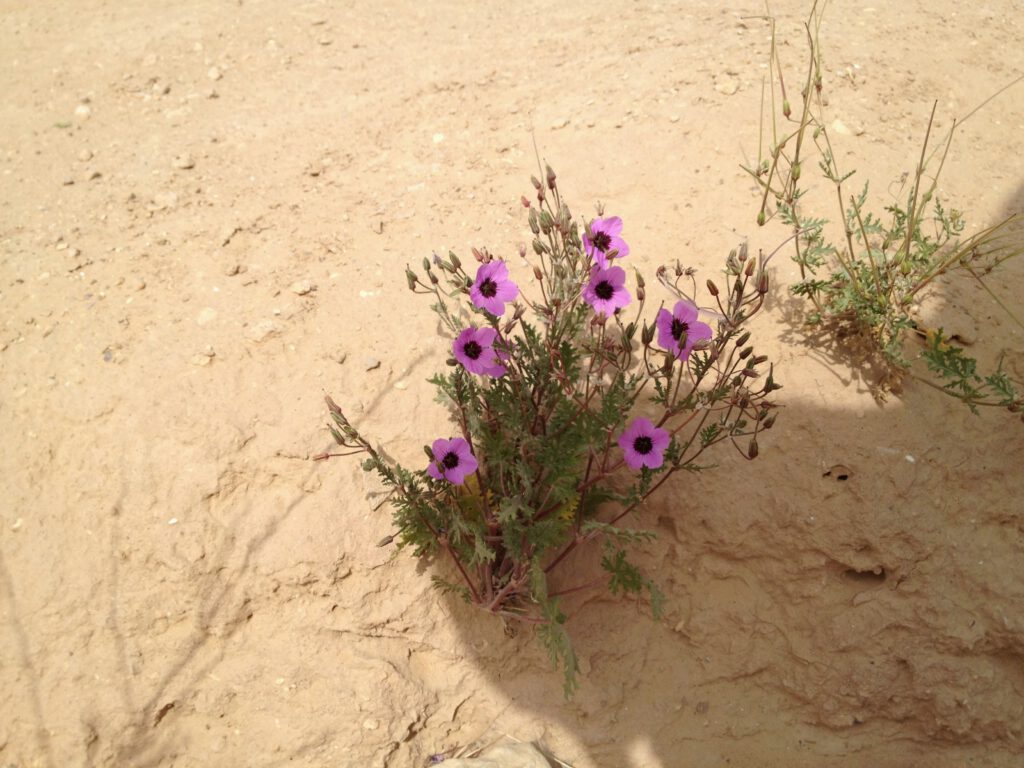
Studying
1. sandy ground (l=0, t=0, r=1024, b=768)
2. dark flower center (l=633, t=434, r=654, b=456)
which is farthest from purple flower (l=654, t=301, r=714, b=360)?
sandy ground (l=0, t=0, r=1024, b=768)

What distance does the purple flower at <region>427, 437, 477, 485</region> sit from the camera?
81.9 inches

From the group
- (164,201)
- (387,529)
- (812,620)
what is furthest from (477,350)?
(164,201)

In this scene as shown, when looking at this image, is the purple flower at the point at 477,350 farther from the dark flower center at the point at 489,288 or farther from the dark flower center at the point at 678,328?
the dark flower center at the point at 678,328

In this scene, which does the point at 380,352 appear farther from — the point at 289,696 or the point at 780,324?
the point at 780,324

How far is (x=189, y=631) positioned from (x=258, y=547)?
0.35 meters

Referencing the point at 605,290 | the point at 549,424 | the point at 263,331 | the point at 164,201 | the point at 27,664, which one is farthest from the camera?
the point at 164,201

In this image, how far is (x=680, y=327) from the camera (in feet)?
6.77

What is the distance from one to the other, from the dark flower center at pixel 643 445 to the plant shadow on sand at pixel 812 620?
0.57m

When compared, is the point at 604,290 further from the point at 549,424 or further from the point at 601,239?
the point at 549,424

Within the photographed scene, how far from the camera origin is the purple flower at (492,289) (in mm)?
2039

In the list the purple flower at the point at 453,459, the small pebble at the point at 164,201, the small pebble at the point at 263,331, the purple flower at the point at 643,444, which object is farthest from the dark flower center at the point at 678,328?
the small pebble at the point at 164,201

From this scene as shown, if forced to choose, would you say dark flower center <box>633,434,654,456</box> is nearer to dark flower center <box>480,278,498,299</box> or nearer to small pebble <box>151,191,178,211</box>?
dark flower center <box>480,278,498,299</box>

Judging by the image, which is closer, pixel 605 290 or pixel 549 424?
pixel 605 290

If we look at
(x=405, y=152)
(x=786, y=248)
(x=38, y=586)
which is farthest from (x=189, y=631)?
(x=786, y=248)
